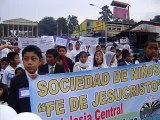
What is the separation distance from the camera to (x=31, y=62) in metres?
3.21

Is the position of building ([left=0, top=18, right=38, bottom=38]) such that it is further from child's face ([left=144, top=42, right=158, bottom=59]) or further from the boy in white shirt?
child's face ([left=144, top=42, right=158, bottom=59])

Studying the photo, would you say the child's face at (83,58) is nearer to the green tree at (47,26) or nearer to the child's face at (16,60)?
the child's face at (16,60)

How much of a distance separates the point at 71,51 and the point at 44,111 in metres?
7.47

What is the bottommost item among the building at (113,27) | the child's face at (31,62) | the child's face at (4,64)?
the child's face at (4,64)

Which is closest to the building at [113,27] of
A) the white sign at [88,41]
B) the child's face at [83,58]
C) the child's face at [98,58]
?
the white sign at [88,41]

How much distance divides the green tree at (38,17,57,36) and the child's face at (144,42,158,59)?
281ft

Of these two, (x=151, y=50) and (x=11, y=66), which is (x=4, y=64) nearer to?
(x=11, y=66)

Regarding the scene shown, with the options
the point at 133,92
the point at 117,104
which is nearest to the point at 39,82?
the point at 117,104

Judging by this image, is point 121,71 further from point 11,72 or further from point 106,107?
point 11,72

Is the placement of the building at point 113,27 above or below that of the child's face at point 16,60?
above

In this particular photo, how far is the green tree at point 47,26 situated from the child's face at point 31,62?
8676cm

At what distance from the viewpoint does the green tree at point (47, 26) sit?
91.8m

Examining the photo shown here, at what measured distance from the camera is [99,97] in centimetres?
351

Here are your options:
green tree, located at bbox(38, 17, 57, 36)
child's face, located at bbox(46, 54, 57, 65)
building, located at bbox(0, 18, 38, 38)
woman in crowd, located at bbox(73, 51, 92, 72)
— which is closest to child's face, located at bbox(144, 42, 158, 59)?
child's face, located at bbox(46, 54, 57, 65)
